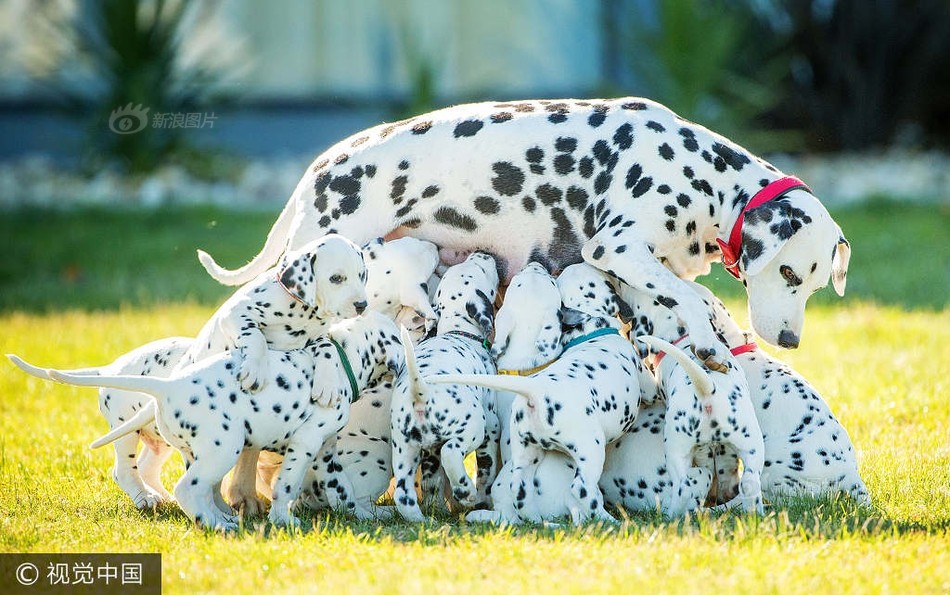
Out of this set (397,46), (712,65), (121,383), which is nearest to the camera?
(121,383)

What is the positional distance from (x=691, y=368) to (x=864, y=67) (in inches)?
486

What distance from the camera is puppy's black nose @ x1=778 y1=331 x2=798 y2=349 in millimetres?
5746

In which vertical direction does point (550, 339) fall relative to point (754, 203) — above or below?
below

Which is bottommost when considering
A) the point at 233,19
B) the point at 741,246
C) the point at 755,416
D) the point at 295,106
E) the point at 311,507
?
the point at 311,507

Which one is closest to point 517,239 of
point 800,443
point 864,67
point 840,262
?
point 840,262

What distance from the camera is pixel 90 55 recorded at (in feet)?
48.6

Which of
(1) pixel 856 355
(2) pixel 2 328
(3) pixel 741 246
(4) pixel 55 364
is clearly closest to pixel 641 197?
(3) pixel 741 246

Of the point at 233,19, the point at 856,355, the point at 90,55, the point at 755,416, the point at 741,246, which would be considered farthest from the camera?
the point at 233,19

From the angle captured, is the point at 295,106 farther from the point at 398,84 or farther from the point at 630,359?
the point at 630,359

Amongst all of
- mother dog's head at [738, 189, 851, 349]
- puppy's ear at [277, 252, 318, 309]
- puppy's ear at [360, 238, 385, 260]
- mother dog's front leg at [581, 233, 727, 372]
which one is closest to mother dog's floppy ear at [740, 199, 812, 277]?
mother dog's head at [738, 189, 851, 349]

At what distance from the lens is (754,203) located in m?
5.77

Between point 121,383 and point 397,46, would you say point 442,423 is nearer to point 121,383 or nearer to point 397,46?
point 121,383

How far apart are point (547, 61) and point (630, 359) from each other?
1168 centimetres

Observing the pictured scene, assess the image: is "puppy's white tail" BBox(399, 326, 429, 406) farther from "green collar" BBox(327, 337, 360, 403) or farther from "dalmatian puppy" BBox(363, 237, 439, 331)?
"dalmatian puppy" BBox(363, 237, 439, 331)
